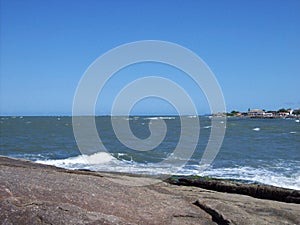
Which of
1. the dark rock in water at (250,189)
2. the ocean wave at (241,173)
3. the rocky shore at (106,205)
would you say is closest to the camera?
the rocky shore at (106,205)

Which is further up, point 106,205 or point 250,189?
point 106,205

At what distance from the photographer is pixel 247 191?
32.0 ft

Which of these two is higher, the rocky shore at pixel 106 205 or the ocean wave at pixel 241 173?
the rocky shore at pixel 106 205

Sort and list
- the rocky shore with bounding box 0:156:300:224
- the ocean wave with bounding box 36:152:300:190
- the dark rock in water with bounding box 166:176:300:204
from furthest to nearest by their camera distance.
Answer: the ocean wave with bounding box 36:152:300:190 < the dark rock in water with bounding box 166:176:300:204 < the rocky shore with bounding box 0:156:300:224

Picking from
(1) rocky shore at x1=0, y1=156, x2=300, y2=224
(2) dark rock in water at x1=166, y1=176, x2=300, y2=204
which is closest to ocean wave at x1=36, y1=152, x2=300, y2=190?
(2) dark rock in water at x1=166, y1=176, x2=300, y2=204

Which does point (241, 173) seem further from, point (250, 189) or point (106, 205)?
point (106, 205)

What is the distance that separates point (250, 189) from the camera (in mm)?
9734

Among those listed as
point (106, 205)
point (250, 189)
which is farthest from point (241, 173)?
point (106, 205)

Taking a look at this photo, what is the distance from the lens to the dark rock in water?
921cm

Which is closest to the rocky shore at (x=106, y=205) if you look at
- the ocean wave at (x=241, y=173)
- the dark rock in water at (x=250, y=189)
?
the dark rock in water at (x=250, y=189)

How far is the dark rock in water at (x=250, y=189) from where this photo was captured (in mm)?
9211

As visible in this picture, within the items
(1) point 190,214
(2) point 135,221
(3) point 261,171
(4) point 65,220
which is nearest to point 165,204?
(1) point 190,214

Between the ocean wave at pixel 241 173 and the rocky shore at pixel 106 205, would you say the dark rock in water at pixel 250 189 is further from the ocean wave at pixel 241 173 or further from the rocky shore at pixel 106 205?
the ocean wave at pixel 241 173

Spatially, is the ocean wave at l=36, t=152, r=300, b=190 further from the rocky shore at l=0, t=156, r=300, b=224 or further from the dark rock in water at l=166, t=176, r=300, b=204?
the rocky shore at l=0, t=156, r=300, b=224
